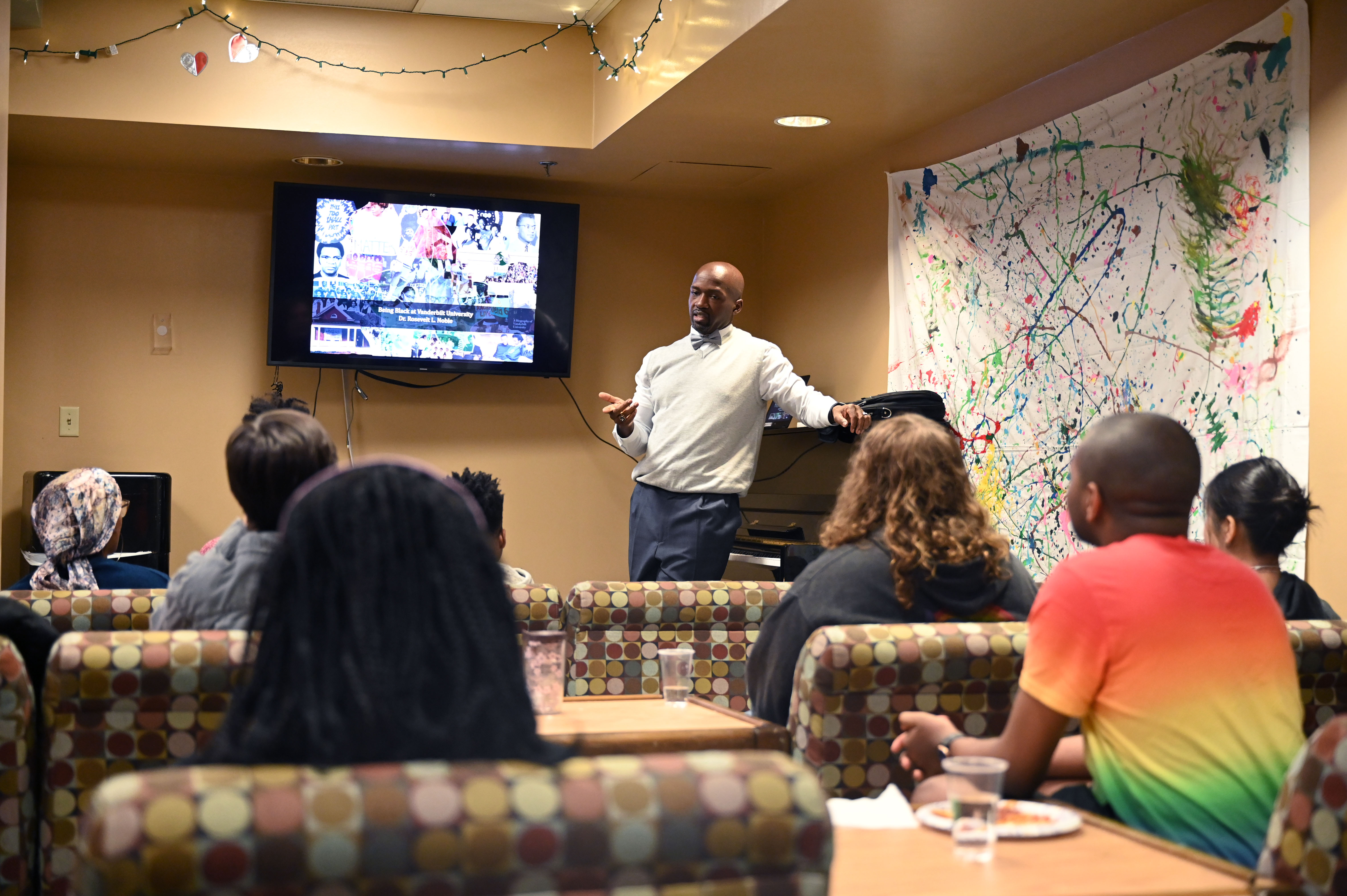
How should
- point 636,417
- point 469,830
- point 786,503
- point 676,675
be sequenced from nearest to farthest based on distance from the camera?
point 469,830
point 676,675
point 636,417
point 786,503

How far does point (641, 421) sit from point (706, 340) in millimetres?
353

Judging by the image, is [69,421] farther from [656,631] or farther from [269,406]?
[656,631]

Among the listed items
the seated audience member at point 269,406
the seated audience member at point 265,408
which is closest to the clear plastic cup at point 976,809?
the seated audience member at point 265,408

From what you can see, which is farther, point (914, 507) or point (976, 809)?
point (914, 507)

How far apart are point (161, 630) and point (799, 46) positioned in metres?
2.69

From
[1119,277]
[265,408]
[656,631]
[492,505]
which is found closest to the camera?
[656,631]

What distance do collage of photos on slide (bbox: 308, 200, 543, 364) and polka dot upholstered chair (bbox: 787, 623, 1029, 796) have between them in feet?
13.4

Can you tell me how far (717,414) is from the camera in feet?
12.7

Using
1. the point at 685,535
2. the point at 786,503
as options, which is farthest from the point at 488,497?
the point at 786,503

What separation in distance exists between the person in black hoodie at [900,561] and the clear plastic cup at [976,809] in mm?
677

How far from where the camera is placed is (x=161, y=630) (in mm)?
1981

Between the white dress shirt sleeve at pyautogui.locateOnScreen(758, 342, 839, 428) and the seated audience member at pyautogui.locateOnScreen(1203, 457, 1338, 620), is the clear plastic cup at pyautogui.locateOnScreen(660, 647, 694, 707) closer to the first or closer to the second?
the seated audience member at pyautogui.locateOnScreen(1203, 457, 1338, 620)

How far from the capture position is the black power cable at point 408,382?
580 centimetres

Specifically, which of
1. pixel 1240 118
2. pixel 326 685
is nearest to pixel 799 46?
pixel 1240 118
